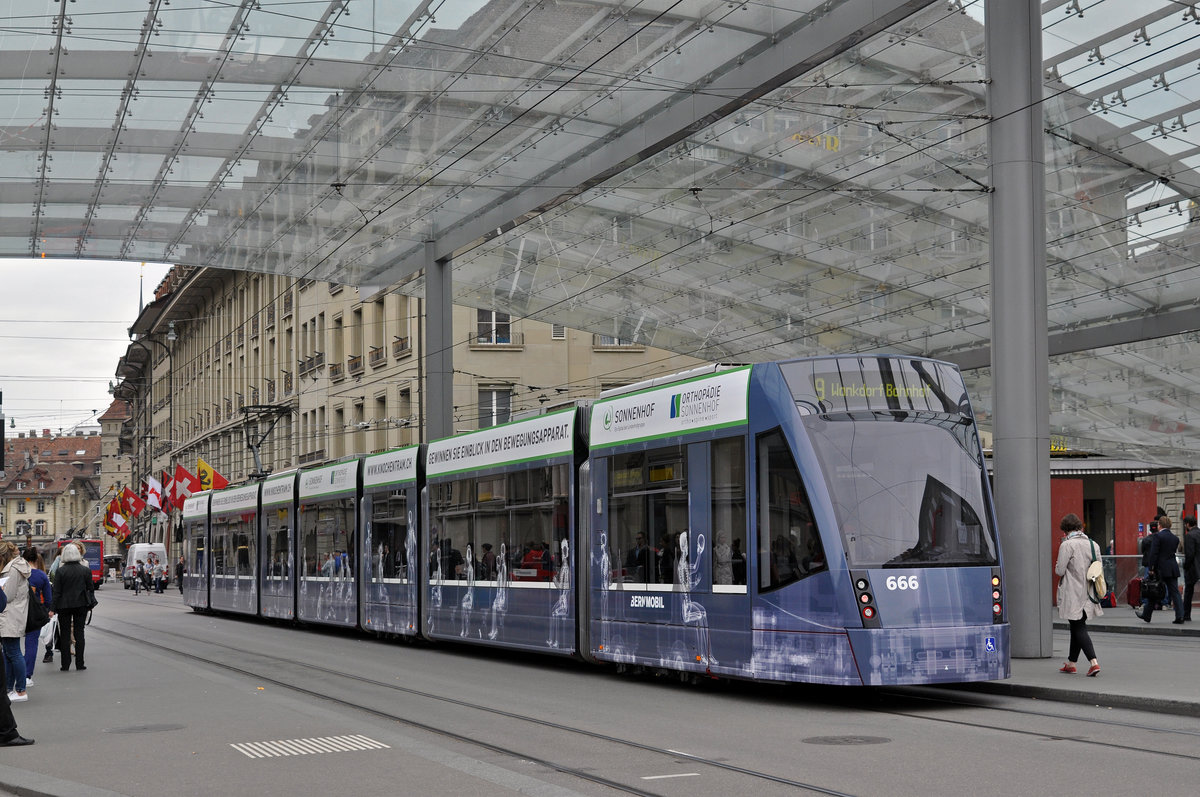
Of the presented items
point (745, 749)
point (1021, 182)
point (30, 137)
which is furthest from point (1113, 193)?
point (30, 137)

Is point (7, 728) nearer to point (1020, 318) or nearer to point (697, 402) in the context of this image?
point (697, 402)

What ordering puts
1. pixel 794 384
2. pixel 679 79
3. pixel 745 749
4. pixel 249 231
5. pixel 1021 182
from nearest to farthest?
pixel 745 749
pixel 794 384
pixel 1021 182
pixel 679 79
pixel 249 231

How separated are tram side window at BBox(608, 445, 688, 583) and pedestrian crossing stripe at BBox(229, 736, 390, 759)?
14.7ft

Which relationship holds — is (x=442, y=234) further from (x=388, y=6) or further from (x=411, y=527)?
(x=388, y=6)

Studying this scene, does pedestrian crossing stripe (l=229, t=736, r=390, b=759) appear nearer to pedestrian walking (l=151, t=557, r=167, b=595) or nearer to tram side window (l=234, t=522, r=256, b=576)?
tram side window (l=234, t=522, r=256, b=576)

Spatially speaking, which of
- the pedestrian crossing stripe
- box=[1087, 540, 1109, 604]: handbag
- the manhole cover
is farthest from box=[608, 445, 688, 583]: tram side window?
the manhole cover

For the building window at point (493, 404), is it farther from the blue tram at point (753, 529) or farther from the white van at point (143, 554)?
the white van at point (143, 554)

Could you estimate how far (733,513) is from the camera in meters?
13.7

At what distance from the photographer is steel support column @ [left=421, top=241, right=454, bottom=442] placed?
28.6 m

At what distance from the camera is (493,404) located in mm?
47531

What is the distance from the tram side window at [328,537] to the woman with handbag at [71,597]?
724cm

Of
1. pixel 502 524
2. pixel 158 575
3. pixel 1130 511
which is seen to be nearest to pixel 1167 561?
pixel 502 524

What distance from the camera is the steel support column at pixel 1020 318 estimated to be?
16.4 m

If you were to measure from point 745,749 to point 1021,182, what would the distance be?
893 cm
